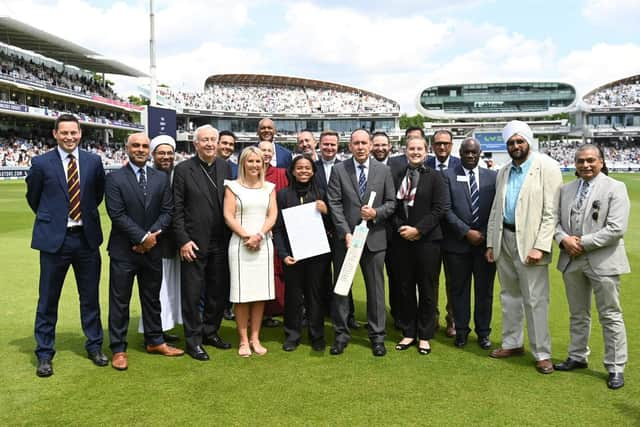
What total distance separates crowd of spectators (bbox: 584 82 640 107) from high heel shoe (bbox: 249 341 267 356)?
85.5 metres

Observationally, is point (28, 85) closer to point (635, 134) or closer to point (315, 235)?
point (315, 235)

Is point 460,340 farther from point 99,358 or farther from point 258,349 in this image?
point 99,358

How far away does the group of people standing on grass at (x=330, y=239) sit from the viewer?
4500 mm

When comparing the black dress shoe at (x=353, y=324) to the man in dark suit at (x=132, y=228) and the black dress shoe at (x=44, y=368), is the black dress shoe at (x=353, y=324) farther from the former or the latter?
the black dress shoe at (x=44, y=368)

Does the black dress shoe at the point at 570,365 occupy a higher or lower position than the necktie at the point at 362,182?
lower

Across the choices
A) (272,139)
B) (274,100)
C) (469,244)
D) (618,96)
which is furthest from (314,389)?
(618,96)

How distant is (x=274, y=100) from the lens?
283ft

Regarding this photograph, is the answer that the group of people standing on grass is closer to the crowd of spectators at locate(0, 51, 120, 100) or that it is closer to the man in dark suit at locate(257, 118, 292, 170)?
the man in dark suit at locate(257, 118, 292, 170)

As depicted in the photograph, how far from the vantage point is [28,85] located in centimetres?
4166

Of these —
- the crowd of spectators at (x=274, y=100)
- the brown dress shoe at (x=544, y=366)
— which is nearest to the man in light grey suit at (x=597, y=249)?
the brown dress shoe at (x=544, y=366)

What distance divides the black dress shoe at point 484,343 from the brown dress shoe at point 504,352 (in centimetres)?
16

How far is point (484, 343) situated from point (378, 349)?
1072 millimetres

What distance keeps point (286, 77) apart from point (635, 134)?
5393 cm

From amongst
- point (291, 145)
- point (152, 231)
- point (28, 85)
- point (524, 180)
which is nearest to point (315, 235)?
point (152, 231)
